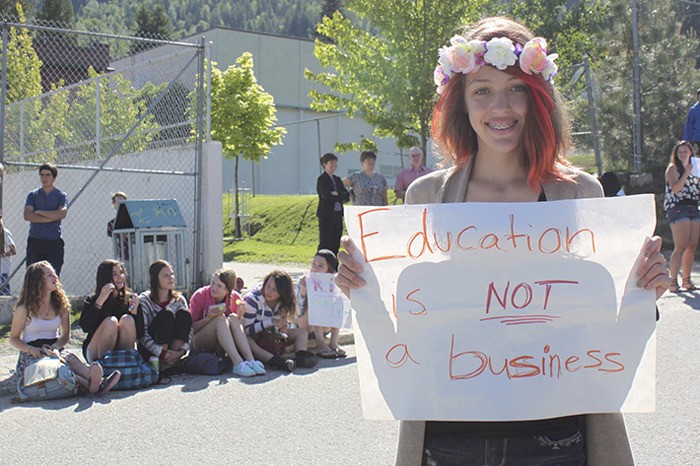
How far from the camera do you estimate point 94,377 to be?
24.0 feet

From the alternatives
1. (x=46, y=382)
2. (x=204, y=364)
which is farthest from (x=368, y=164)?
(x=46, y=382)

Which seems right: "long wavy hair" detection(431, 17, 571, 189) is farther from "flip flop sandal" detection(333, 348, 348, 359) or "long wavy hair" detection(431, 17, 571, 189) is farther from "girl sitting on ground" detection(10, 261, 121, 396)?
"flip flop sandal" detection(333, 348, 348, 359)

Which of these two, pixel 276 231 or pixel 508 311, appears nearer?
pixel 508 311

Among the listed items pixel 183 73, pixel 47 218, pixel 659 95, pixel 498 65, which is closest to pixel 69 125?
pixel 183 73

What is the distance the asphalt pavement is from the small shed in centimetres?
385

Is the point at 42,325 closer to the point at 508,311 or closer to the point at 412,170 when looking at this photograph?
the point at 412,170

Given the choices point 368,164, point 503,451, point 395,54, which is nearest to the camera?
point 503,451

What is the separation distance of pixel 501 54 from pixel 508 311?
2.21 feet

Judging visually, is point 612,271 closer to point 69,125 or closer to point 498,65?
point 498,65

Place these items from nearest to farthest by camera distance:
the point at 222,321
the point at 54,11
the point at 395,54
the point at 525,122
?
1. the point at 525,122
2. the point at 222,321
3. the point at 395,54
4. the point at 54,11

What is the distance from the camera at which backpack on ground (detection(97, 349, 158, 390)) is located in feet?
24.9

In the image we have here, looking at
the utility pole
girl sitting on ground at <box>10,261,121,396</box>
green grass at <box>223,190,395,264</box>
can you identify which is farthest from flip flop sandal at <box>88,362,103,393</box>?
the utility pole

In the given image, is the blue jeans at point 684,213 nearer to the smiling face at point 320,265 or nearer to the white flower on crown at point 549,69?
the smiling face at point 320,265

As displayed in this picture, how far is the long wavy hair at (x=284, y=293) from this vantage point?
9125 mm
